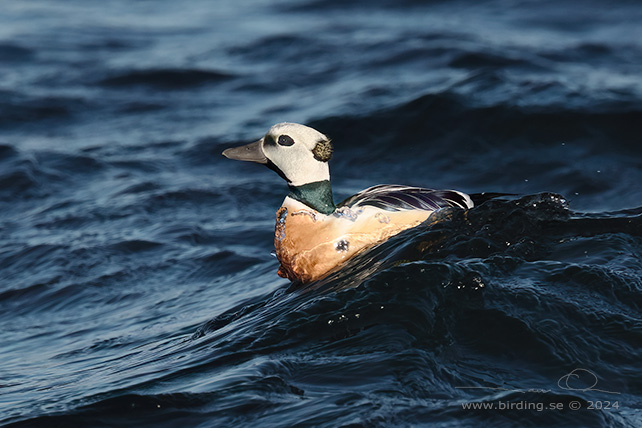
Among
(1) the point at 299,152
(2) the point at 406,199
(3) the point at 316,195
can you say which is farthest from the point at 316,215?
(2) the point at 406,199

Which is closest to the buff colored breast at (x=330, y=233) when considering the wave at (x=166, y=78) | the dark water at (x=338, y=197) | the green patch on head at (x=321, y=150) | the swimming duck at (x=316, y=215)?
the swimming duck at (x=316, y=215)

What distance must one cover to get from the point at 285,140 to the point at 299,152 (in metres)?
0.11

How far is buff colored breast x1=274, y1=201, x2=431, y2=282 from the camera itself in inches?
215

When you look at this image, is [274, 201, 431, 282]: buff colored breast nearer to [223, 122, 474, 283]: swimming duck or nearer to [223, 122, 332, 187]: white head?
[223, 122, 474, 283]: swimming duck

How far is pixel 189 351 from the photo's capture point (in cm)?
533

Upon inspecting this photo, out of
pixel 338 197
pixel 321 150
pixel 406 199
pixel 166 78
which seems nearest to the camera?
pixel 321 150

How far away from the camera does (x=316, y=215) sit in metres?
5.48

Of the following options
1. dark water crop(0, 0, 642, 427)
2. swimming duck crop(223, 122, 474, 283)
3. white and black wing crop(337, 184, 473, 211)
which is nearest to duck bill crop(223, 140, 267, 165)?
swimming duck crop(223, 122, 474, 283)

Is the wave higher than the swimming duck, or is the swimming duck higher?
the swimming duck

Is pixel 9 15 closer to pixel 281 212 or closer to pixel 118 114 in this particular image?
pixel 118 114

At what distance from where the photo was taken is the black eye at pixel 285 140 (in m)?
5.47

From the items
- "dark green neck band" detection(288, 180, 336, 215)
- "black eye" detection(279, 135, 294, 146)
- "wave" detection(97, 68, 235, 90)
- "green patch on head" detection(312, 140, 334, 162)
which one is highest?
"black eye" detection(279, 135, 294, 146)

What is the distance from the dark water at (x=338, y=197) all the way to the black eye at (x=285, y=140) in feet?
2.62

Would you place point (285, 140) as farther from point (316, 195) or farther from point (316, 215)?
point (316, 215)
